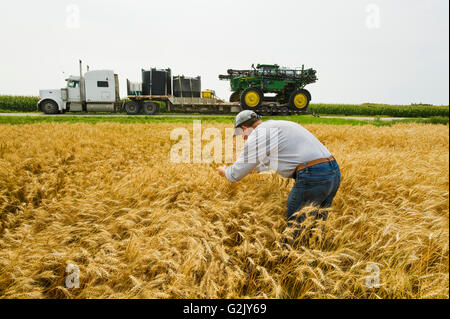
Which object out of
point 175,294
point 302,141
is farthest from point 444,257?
point 175,294

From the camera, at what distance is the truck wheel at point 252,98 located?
17.2 metres

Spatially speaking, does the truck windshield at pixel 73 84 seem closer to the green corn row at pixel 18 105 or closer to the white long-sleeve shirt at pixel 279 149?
the green corn row at pixel 18 105

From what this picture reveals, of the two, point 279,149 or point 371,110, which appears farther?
point 371,110

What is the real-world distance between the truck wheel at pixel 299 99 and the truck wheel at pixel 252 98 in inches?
99.4

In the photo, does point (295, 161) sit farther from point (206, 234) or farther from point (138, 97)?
point (138, 97)

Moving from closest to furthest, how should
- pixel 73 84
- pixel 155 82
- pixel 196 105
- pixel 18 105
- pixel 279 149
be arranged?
1. pixel 279 149
2. pixel 73 84
3. pixel 155 82
4. pixel 196 105
5. pixel 18 105

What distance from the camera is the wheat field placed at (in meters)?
1.86

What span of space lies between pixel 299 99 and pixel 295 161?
16.8m

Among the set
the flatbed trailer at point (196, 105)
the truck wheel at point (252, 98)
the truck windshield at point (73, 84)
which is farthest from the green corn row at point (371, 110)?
the truck windshield at point (73, 84)

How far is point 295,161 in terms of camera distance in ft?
8.88

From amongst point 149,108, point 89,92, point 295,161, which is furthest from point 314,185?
point 89,92

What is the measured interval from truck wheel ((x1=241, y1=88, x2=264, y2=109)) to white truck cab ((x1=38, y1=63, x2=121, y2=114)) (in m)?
10.5
